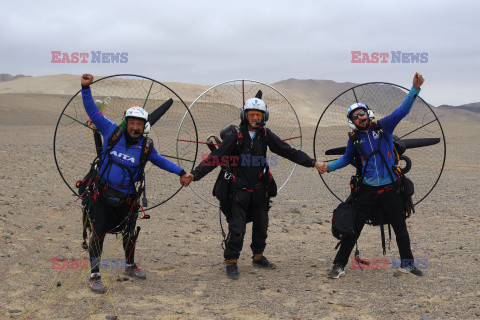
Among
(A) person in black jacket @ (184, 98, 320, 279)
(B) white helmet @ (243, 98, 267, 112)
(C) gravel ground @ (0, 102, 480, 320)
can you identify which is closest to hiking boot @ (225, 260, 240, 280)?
(A) person in black jacket @ (184, 98, 320, 279)

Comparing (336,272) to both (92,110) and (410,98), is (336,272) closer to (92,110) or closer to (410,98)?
(410,98)

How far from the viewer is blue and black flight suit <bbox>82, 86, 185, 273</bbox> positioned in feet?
20.0

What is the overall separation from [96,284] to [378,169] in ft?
12.0

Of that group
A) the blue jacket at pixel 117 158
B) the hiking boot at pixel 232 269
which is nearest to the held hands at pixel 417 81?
the hiking boot at pixel 232 269

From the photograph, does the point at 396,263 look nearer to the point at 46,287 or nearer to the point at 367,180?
the point at 367,180

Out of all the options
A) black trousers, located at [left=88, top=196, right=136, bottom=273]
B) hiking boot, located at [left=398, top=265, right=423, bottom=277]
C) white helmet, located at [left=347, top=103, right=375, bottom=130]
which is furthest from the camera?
hiking boot, located at [left=398, top=265, right=423, bottom=277]

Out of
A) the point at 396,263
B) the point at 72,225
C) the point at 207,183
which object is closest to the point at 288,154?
the point at 396,263

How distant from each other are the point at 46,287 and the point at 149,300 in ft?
4.25

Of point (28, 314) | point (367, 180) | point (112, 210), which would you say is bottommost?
point (28, 314)

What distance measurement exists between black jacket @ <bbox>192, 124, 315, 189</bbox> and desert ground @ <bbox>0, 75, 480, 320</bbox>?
132 cm

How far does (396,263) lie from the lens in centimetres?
721

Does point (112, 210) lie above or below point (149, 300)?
above

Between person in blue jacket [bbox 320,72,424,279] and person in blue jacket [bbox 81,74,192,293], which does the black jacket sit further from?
person in blue jacket [bbox 81,74,192,293]

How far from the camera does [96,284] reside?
20.0 feet
